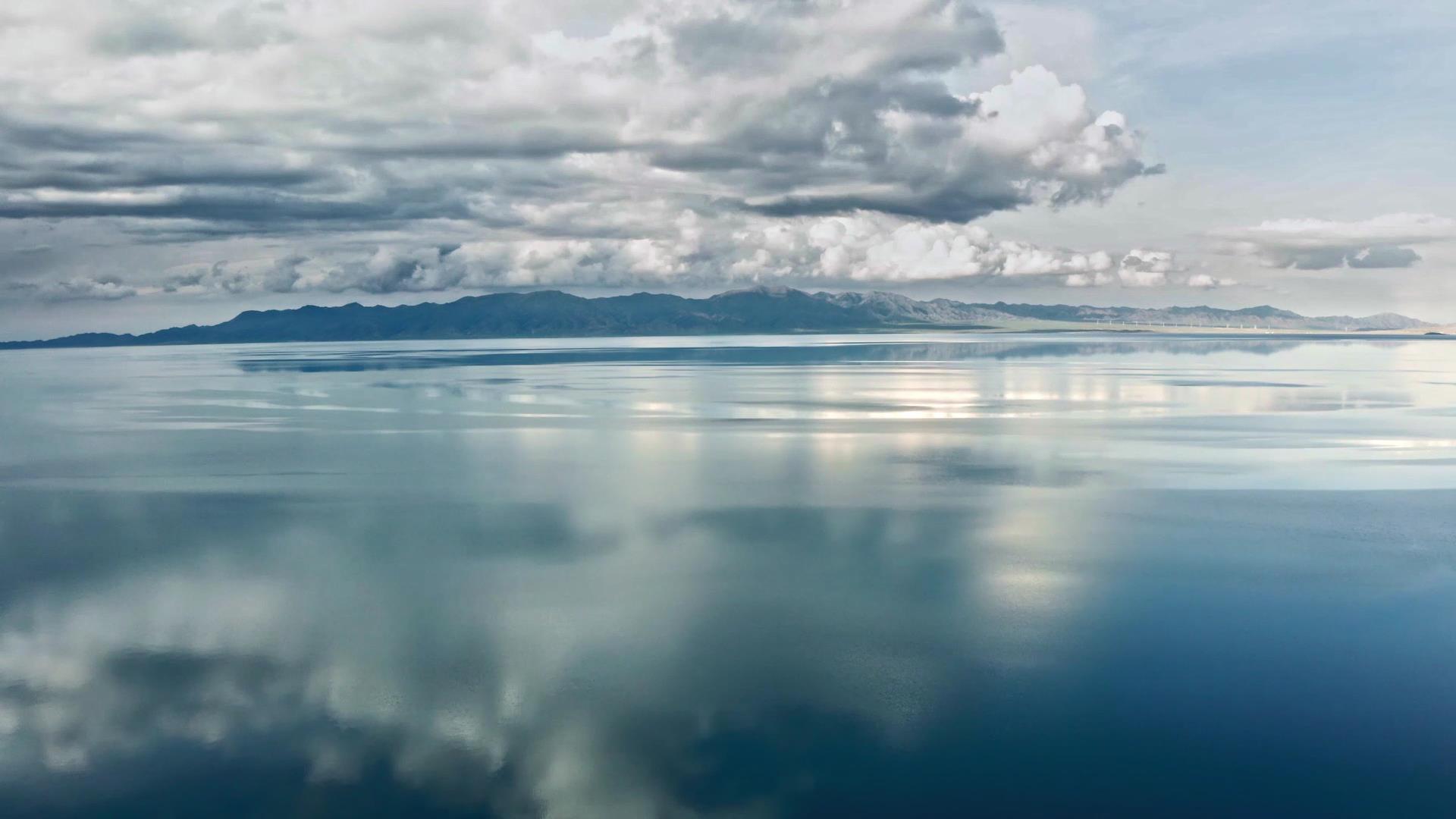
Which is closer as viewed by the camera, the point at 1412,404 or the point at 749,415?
the point at 749,415

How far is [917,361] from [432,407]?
81.1 metres

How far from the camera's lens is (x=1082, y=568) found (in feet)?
72.2

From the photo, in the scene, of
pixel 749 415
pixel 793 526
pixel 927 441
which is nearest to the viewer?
pixel 793 526

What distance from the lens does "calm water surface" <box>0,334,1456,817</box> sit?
1306 centimetres

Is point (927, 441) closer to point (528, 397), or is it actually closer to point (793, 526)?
point (793, 526)

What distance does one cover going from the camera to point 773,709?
14.9 metres

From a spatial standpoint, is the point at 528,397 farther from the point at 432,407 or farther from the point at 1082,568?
the point at 1082,568

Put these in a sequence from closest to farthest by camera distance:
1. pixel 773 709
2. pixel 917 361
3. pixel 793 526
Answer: pixel 773 709 < pixel 793 526 < pixel 917 361

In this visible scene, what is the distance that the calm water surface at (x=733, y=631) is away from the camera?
13.1 metres

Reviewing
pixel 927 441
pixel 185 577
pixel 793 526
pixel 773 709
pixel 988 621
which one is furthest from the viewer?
pixel 927 441

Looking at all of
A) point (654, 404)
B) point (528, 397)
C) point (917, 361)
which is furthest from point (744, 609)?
point (917, 361)

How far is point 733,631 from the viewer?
59.5 feet

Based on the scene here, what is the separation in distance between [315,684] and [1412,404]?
62.6 m

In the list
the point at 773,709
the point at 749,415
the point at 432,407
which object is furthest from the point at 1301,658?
the point at 432,407
